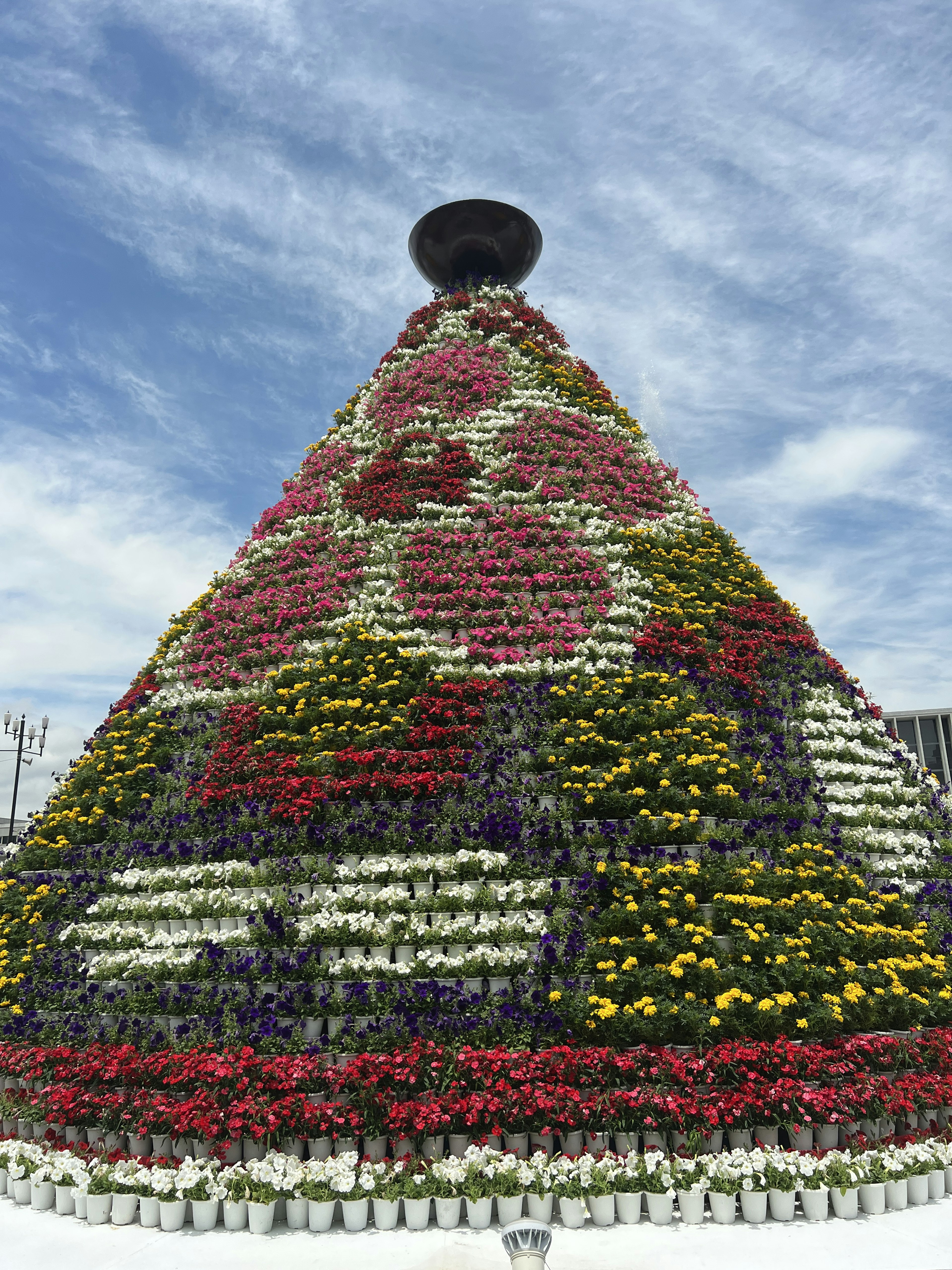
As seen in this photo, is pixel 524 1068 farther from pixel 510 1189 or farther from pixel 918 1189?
pixel 918 1189

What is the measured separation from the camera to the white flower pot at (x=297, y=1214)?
17.9 feet

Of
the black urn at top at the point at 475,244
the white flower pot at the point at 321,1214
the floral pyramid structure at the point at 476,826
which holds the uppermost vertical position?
the black urn at top at the point at 475,244

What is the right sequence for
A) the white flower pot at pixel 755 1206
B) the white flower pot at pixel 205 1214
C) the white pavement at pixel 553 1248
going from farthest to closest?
the white flower pot at pixel 205 1214, the white flower pot at pixel 755 1206, the white pavement at pixel 553 1248

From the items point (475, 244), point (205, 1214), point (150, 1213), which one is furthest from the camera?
point (475, 244)

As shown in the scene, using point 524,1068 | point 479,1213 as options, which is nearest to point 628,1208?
point 479,1213

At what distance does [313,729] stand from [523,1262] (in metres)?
6.46

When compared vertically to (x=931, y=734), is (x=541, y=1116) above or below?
below

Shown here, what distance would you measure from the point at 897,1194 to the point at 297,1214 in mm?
4231

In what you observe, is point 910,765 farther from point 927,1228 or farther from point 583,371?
point 583,371

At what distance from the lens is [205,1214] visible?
552cm

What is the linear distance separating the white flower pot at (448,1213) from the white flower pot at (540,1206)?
0.49 metres

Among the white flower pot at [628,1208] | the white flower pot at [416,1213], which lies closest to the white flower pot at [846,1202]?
the white flower pot at [628,1208]

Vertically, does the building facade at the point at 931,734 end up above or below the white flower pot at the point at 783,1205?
above

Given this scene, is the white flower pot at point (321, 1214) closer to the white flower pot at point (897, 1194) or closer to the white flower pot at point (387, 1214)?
the white flower pot at point (387, 1214)
